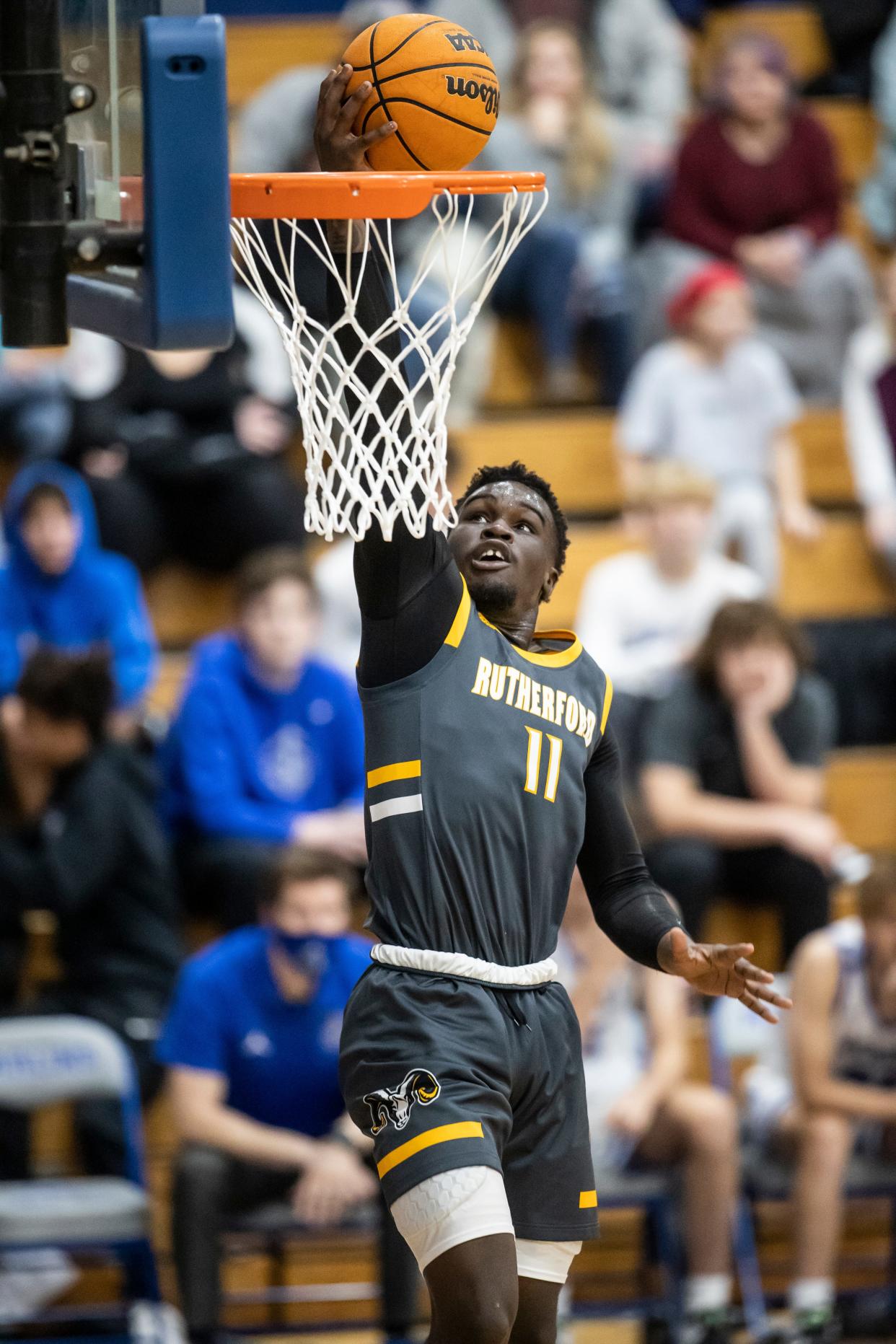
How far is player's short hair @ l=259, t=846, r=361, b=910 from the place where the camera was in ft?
19.6

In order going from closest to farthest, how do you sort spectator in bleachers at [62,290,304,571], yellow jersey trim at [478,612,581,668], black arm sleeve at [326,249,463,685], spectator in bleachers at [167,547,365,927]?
black arm sleeve at [326,249,463,685] < yellow jersey trim at [478,612,581,668] < spectator in bleachers at [167,547,365,927] < spectator in bleachers at [62,290,304,571]

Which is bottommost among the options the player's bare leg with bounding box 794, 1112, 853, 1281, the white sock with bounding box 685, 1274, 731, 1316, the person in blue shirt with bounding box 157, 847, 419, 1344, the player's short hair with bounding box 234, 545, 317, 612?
the white sock with bounding box 685, 1274, 731, 1316

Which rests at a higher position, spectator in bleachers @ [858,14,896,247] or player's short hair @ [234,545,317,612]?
spectator in bleachers @ [858,14,896,247]

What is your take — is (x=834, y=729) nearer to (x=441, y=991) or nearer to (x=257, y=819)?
(x=257, y=819)

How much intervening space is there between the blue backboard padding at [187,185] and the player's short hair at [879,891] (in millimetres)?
3425

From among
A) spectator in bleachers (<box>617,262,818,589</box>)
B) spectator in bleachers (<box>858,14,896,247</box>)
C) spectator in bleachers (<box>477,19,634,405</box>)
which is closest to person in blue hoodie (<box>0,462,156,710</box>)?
spectator in bleachers (<box>617,262,818,589</box>)

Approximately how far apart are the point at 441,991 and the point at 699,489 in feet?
13.8

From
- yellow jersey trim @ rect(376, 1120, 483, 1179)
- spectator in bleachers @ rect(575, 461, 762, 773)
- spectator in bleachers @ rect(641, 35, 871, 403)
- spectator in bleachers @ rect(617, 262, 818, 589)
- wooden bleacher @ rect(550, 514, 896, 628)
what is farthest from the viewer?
spectator in bleachers @ rect(641, 35, 871, 403)

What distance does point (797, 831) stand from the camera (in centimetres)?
686

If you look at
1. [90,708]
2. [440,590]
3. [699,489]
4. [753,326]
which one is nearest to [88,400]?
[90,708]

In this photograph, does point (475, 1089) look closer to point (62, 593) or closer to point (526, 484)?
point (526, 484)

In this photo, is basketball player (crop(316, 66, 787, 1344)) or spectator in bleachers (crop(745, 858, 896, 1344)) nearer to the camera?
basketball player (crop(316, 66, 787, 1344))

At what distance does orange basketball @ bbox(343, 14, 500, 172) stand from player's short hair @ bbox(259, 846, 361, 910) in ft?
9.29

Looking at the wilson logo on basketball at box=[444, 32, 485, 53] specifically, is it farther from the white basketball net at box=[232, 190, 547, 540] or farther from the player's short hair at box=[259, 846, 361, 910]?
the player's short hair at box=[259, 846, 361, 910]
